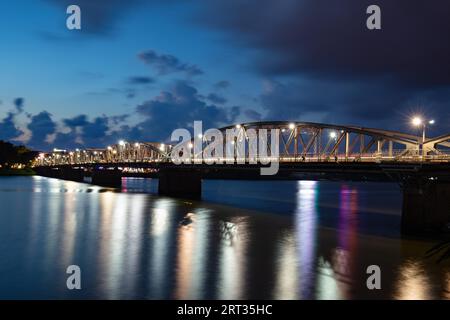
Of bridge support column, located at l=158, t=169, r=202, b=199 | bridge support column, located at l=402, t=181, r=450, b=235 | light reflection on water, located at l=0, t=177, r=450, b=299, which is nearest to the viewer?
light reflection on water, located at l=0, t=177, r=450, b=299

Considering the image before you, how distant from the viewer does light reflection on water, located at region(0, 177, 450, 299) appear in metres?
22.6

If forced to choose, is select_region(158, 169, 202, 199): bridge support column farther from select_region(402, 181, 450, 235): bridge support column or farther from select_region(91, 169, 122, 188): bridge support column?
select_region(91, 169, 122, 188): bridge support column

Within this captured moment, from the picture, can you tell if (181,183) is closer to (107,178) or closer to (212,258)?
(212,258)

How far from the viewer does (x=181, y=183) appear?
3661 inches

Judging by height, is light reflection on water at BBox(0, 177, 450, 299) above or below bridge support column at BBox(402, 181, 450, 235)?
below

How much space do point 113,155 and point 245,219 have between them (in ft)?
503

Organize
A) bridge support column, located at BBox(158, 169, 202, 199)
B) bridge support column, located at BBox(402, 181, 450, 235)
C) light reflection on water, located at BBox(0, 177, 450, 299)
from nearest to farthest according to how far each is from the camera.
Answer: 1. light reflection on water, located at BBox(0, 177, 450, 299)
2. bridge support column, located at BBox(402, 181, 450, 235)
3. bridge support column, located at BBox(158, 169, 202, 199)

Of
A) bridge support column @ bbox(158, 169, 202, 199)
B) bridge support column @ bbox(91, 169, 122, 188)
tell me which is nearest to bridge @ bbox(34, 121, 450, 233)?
bridge support column @ bbox(158, 169, 202, 199)

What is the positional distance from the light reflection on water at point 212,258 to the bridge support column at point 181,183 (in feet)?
126

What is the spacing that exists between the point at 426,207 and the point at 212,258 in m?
18.6

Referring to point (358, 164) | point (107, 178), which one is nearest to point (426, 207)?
point (358, 164)

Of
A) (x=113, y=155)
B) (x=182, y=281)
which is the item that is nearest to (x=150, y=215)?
(x=182, y=281)

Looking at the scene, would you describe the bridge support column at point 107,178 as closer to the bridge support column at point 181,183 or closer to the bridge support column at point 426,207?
the bridge support column at point 181,183

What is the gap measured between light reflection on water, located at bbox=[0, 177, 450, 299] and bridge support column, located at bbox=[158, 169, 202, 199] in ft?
126
